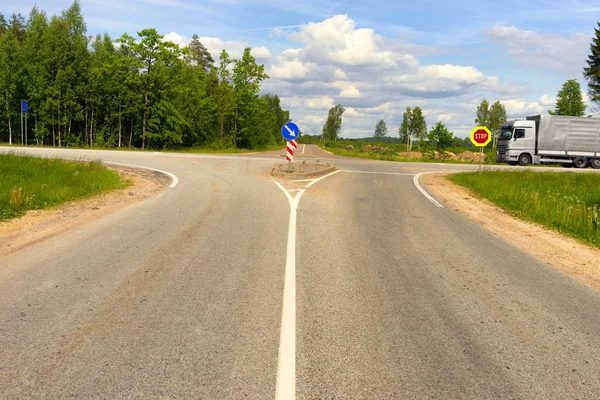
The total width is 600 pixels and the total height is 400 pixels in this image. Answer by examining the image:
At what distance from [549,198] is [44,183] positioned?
48.3 feet

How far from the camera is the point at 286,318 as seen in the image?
3.90 metres

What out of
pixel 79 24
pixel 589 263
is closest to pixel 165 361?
pixel 589 263

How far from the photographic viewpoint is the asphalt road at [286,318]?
2900 mm

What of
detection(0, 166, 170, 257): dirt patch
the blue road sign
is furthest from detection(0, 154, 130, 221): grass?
the blue road sign

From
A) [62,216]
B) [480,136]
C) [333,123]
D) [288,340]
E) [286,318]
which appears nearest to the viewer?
[288,340]

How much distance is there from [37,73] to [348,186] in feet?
150

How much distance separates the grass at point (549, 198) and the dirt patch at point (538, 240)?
1.41ft

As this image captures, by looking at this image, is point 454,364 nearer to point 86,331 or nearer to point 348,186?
point 86,331

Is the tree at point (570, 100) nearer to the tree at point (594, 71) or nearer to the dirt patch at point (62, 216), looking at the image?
the tree at point (594, 71)

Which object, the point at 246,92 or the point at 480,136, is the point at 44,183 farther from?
the point at 246,92

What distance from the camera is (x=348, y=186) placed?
15.1 meters

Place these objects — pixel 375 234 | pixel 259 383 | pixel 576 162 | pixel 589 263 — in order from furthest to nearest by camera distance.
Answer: pixel 576 162 → pixel 375 234 → pixel 589 263 → pixel 259 383

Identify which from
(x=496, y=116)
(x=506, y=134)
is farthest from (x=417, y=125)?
(x=506, y=134)

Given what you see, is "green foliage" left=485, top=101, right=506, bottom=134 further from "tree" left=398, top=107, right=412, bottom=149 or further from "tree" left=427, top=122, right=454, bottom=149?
"tree" left=427, top=122, right=454, bottom=149
